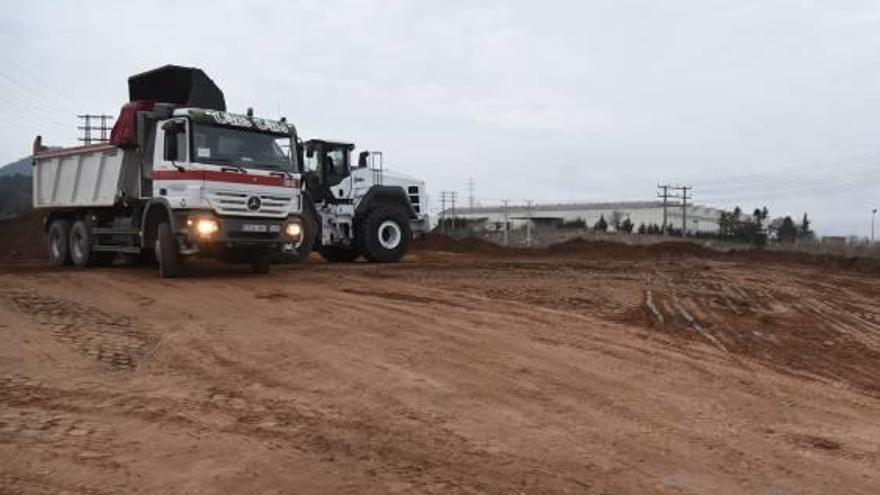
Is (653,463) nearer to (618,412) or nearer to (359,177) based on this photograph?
(618,412)

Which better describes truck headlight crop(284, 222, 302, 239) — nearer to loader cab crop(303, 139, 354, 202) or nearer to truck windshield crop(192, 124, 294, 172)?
truck windshield crop(192, 124, 294, 172)

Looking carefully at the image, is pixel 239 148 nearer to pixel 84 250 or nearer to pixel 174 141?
pixel 174 141

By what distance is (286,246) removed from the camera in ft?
50.3

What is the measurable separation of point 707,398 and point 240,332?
4.88m

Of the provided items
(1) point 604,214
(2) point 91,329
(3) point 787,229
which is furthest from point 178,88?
(1) point 604,214

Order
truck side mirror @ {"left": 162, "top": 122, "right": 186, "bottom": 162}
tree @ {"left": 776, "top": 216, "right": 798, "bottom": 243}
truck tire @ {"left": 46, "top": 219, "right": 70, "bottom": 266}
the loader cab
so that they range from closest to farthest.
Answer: truck side mirror @ {"left": 162, "top": 122, "right": 186, "bottom": 162} → truck tire @ {"left": 46, "top": 219, "right": 70, "bottom": 266} → the loader cab → tree @ {"left": 776, "top": 216, "right": 798, "bottom": 243}

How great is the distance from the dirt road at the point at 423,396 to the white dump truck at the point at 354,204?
7.64 meters

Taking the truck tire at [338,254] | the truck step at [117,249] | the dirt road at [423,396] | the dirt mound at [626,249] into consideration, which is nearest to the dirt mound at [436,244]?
the dirt mound at [626,249]

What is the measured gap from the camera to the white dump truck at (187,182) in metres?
14.0

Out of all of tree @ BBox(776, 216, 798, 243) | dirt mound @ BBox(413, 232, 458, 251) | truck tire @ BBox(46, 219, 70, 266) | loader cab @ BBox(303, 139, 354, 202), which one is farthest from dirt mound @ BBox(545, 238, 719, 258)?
tree @ BBox(776, 216, 798, 243)

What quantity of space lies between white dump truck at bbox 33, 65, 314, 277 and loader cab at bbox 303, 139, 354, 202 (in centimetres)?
309

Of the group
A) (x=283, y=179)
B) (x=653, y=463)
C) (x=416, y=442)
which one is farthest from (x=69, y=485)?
(x=283, y=179)

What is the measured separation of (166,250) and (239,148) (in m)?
2.21

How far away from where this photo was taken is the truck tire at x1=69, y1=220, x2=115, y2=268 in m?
17.8
